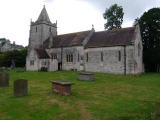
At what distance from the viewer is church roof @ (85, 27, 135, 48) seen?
41.2m

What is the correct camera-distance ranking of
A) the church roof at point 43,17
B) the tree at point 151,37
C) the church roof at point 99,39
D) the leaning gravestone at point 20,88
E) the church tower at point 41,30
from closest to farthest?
the leaning gravestone at point 20,88 → the church roof at point 99,39 → the tree at point 151,37 → the church tower at point 41,30 → the church roof at point 43,17

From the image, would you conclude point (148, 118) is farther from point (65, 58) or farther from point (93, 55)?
point (65, 58)

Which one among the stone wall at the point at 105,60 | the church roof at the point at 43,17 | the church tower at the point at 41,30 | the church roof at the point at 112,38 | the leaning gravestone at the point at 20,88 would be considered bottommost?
the leaning gravestone at the point at 20,88

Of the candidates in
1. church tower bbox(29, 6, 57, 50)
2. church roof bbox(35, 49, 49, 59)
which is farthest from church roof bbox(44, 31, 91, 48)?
church roof bbox(35, 49, 49, 59)

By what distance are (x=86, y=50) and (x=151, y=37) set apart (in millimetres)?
13783

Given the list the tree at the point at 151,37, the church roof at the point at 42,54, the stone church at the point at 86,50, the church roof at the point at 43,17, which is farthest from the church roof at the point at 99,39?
the tree at the point at 151,37

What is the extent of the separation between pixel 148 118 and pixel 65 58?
130 ft

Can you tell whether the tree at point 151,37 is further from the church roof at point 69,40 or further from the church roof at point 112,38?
the church roof at point 69,40

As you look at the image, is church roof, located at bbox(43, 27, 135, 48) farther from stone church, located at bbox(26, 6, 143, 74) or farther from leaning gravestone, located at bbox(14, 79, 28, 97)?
leaning gravestone, located at bbox(14, 79, 28, 97)

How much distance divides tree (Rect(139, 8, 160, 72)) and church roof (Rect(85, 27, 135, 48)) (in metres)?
7.78

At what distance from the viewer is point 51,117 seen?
37.2 feet

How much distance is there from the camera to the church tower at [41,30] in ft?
185

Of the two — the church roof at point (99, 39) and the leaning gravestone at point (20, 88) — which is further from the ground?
the church roof at point (99, 39)

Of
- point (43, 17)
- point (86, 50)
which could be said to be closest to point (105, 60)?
point (86, 50)
